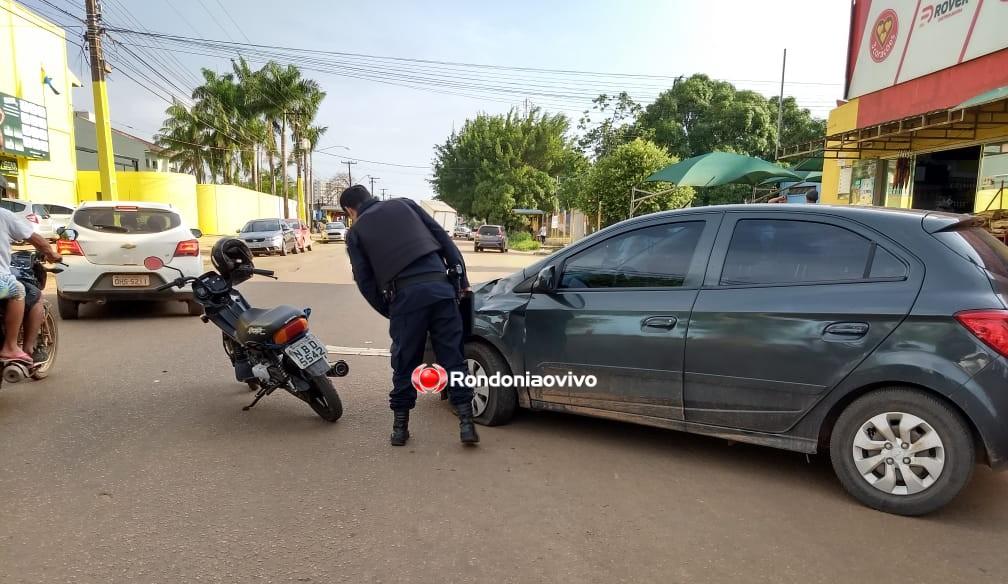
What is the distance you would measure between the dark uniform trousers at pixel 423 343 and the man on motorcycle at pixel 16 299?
9.23 ft

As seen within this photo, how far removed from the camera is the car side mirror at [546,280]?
13.3ft

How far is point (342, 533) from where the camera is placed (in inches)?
111

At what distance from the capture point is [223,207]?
116 ft

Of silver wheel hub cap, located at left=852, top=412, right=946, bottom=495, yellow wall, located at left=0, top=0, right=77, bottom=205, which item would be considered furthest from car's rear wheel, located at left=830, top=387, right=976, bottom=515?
yellow wall, located at left=0, top=0, right=77, bottom=205

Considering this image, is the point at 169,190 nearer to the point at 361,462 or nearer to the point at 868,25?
the point at 868,25

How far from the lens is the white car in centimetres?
755

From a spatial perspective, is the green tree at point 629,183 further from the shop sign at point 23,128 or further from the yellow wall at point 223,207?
the yellow wall at point 223,207

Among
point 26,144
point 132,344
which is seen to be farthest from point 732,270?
point 26,144

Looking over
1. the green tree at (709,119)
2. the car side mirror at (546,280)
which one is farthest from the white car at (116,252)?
the green tree at (709,119)

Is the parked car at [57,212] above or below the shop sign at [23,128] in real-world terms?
below

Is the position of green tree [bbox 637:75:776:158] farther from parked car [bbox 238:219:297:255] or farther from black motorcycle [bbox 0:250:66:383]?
black motorcycle [bbox 0:250:66:383]

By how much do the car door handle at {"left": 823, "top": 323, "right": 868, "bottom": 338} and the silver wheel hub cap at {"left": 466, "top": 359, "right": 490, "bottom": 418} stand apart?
211 centimetres

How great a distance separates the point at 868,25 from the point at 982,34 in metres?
3.26

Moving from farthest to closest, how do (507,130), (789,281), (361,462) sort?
(507,130) < (361,462) < (789,281)
